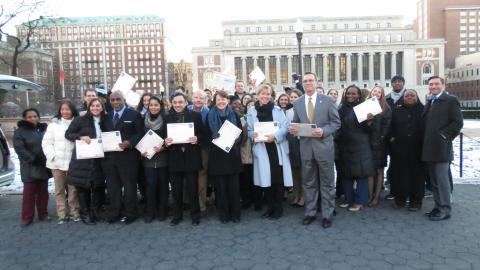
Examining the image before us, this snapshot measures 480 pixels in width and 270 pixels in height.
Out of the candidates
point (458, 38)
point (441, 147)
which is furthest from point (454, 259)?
point (458, 38)

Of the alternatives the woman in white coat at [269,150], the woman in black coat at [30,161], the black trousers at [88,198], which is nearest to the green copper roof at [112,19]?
the woman in black coat at [30,161]

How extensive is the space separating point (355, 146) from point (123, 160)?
3.93 m

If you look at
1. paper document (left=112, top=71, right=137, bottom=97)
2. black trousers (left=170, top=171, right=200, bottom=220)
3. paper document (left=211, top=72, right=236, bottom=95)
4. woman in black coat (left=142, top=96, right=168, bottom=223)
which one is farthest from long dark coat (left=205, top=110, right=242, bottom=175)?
paper document (left=211, top=72, right=236, bottom=95)

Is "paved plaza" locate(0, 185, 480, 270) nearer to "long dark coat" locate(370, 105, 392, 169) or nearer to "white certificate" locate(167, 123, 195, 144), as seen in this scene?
"long dark coat" locate(370, 105, 392, 169)

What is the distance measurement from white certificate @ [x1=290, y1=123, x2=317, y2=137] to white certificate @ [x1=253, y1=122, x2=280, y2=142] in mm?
395

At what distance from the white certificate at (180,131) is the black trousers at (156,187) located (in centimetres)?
70

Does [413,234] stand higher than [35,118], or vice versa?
[35,118]

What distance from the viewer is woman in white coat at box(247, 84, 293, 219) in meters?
6.40

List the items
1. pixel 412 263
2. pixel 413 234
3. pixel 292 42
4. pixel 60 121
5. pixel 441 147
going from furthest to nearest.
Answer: pixel 292 42
pixel 60 121
pixel 441 147
pixel 413 234
pixel 412 263

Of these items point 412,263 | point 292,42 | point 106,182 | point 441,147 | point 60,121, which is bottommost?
point 412,263

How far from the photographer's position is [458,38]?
434 feet

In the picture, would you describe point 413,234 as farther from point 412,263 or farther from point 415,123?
point 415,123

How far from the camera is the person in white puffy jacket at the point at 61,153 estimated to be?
6535 mm

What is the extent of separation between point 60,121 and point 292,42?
298 feet
